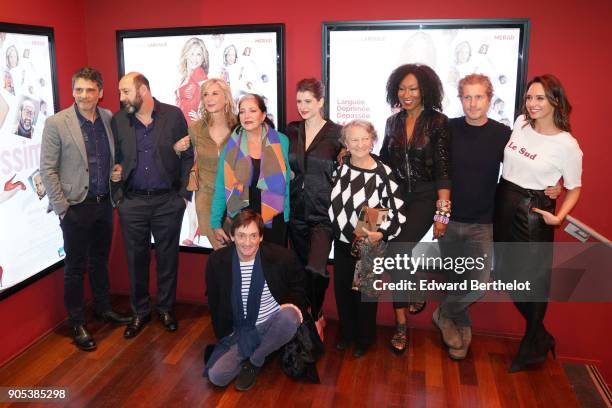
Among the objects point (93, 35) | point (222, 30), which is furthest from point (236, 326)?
point (93, 35)

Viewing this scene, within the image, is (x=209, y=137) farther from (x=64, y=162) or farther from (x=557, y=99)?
(x=557, y=99)

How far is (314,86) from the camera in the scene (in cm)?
330

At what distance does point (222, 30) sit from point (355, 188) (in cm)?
158

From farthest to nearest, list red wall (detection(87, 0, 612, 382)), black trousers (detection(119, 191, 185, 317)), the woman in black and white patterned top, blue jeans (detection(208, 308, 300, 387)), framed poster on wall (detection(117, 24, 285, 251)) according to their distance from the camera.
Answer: framed poster on wall (detection(117, 24, 285, 251)), black trousers (detection(119, 191, 185, 317)), red wall (detection(87, 0, 612, 382)), blue jeans (detection(208, 308, 300, 387)), the woman in black and white patterned top

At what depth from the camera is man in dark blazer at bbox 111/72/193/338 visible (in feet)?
12.0

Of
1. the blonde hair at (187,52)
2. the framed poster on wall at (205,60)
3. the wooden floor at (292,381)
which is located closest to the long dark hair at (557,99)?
the wooden floor at (292,381)

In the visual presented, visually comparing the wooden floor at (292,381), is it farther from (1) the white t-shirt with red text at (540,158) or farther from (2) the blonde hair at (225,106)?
(2) the blonde hair at (225,106)

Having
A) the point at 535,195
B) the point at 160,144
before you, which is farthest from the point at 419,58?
the point at 160,144

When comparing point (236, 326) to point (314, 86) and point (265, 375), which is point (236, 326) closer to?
point (265, 375)

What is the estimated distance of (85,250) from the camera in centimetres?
377

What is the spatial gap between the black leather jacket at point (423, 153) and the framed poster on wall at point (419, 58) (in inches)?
18.5

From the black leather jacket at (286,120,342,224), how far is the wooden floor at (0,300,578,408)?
1.02 m

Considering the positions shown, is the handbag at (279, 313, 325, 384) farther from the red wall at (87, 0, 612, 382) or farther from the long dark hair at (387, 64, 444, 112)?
the long dark hair at (387, 64, 444, 112)

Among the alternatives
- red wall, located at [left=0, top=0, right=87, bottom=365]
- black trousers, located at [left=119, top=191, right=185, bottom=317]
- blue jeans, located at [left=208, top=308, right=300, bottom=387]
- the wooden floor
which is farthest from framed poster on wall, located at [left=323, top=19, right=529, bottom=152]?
red wall, located at [left=0, top=0, right=87, bottom=365]
